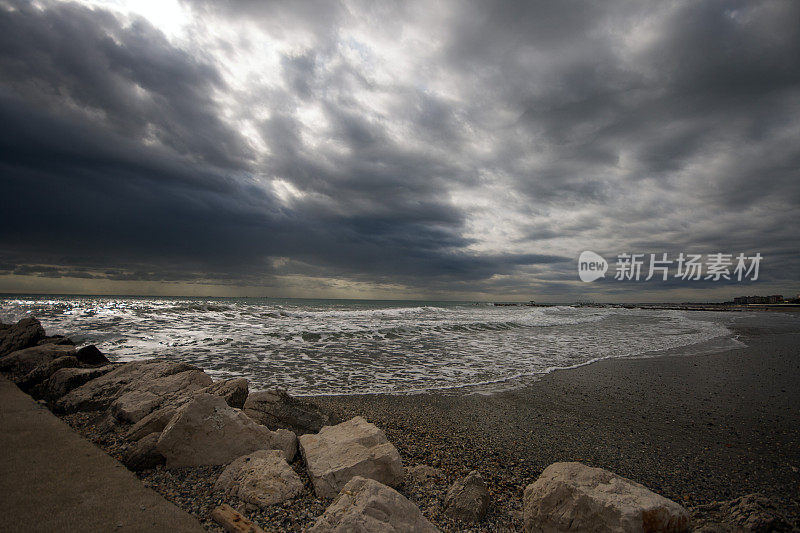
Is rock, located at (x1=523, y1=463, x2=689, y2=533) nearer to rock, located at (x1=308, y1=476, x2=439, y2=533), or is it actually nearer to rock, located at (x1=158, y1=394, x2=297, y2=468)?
rock, located at (x1=308, y1=476, x2=439, y2=533)

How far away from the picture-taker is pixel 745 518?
2.17m

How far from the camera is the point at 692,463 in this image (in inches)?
142

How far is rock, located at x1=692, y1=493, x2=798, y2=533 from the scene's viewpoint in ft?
6.84

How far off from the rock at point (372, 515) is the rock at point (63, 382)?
18.8ft

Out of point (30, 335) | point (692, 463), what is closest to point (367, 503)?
point (692, 463)

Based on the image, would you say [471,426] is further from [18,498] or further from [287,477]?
[18,498]

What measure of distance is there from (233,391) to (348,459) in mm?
2262

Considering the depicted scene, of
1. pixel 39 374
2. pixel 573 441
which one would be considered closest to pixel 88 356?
pixel 39 374

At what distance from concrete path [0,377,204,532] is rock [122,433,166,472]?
0.07m

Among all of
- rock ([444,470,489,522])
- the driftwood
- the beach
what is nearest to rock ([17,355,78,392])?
the beach

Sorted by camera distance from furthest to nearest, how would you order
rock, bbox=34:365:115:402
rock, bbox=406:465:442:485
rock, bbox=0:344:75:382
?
rock, bbox=0:344:75:382 < rock, bbox=34:365:115:402 < rock, bbox=406:465:442:485

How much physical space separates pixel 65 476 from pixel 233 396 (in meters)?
1.61

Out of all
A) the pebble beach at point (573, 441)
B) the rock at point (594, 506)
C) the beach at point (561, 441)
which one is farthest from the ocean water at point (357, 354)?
the rock at point (594, 506)

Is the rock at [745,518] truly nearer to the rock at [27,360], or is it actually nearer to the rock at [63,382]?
the rock at [63,382]
